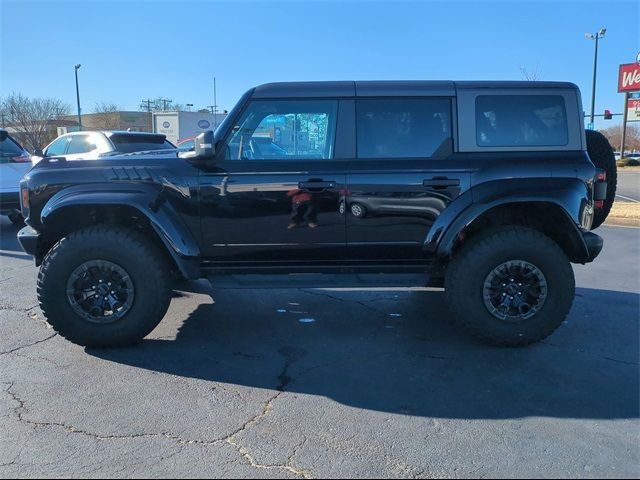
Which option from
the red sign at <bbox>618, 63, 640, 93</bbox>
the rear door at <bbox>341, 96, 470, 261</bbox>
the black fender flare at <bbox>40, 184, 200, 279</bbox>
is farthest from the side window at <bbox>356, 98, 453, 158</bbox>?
the red sign at <bbox>618, 63, 640, 93</bbox>

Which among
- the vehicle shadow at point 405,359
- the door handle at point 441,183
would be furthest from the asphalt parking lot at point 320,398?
the door handle at point 441,183

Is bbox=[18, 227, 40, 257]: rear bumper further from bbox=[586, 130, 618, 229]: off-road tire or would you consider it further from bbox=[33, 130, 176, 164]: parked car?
bbox=[33, 130, 176, 164]: parked car

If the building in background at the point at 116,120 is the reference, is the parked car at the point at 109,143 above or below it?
below

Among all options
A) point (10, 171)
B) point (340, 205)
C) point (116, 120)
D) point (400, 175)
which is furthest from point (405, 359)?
point (116, 120)

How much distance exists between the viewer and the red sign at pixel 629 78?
3625 cm

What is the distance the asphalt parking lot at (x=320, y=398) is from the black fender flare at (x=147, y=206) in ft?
2.66

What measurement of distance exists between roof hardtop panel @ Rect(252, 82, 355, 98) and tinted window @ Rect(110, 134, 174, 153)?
19.8ft

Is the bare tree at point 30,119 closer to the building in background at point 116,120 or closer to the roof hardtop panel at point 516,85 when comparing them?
the building in background at point 116,120

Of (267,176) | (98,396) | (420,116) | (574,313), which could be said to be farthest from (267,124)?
(574,313)

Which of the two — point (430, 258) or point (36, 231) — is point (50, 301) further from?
point (430, 258)

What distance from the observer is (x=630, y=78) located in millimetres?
37219

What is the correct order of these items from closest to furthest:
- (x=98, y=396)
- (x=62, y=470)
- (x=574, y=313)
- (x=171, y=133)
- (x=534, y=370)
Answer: (x=62, y=470) → (x=98, y=396) → (x=534, y=370) → (x=574, y=313) → (x=171, y=133)

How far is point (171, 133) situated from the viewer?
91.2 ft

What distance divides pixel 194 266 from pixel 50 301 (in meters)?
1.13
